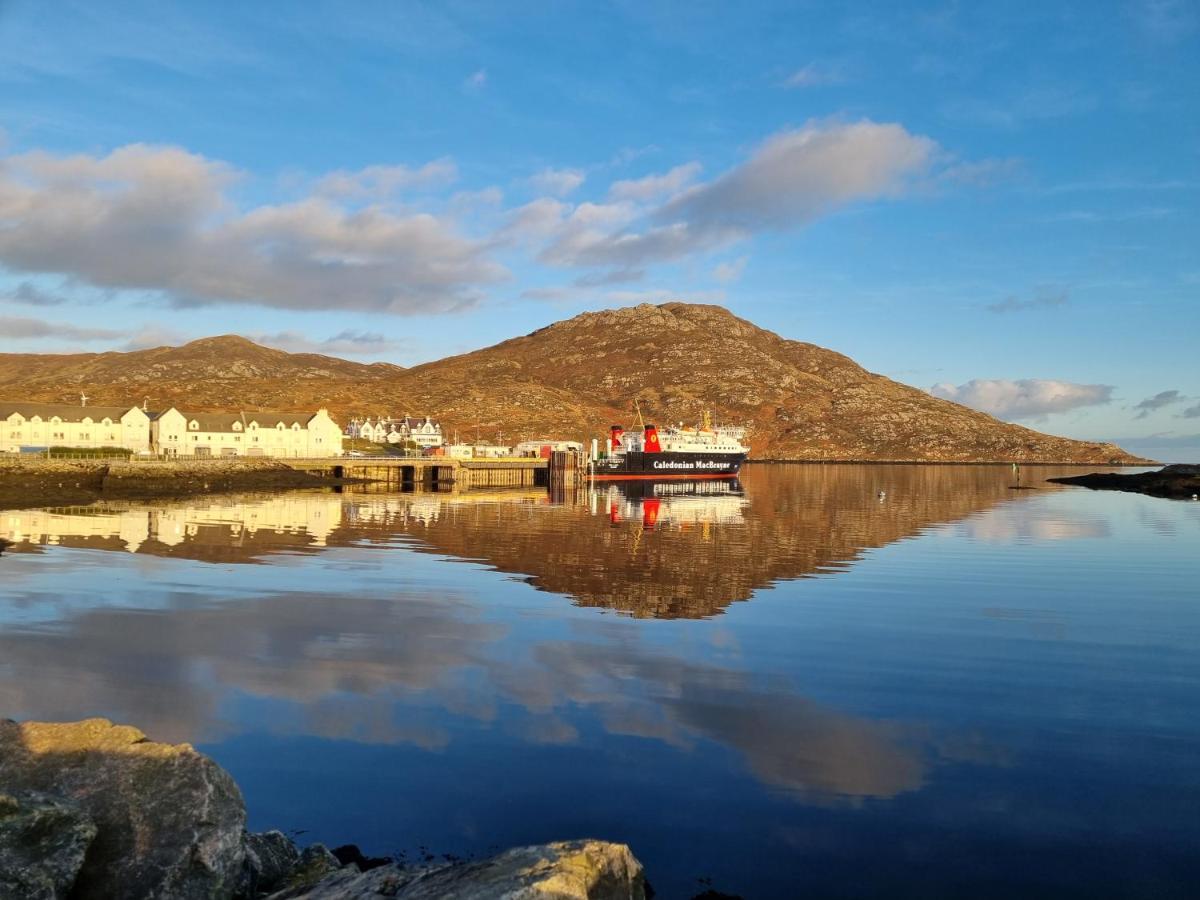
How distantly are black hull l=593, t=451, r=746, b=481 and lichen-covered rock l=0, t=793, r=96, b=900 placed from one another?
116m

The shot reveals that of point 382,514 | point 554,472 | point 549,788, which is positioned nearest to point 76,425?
point 554,472

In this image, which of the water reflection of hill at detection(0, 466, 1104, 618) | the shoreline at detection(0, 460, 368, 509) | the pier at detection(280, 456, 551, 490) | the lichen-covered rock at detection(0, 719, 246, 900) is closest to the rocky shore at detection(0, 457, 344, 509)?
the shoreline at detection(0, 460, 368, 509)

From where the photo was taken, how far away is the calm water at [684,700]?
10.1 metres

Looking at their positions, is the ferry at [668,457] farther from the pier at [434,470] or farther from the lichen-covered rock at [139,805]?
the lichen-covered rock at [139,805]

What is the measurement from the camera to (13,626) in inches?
809

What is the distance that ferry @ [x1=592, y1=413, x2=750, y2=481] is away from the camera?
404ft

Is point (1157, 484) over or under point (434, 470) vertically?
under

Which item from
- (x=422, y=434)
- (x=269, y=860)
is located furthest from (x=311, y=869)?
(x=422, y=434)

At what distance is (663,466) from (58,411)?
82276mm

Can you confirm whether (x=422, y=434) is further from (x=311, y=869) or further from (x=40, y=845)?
(x=40, y=845)

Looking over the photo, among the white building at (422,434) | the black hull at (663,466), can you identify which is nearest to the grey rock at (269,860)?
the black hull at (663,466)

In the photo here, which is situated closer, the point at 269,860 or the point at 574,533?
the point at 269,860

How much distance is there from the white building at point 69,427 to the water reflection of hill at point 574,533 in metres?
53.7

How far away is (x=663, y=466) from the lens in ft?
405
